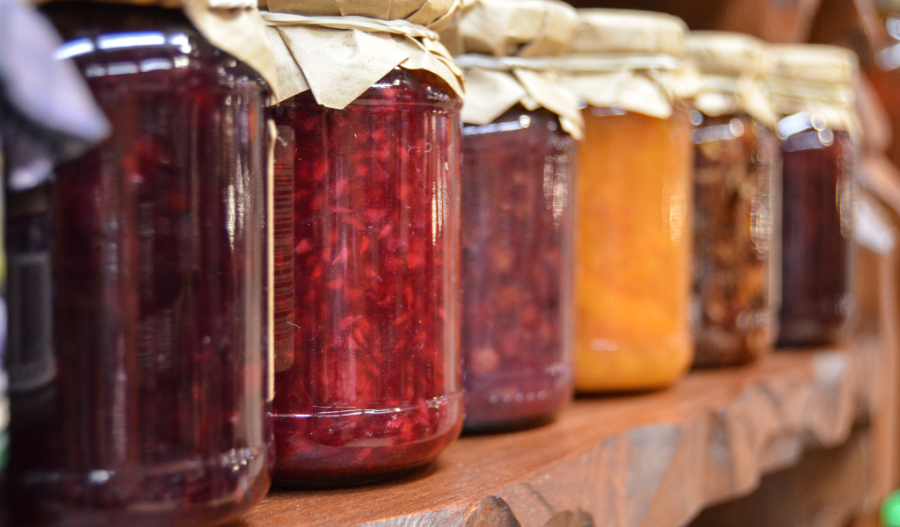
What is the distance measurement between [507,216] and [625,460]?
256mm

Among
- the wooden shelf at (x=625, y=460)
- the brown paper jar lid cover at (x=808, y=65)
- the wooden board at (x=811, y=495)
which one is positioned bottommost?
the wooden board at (x=811, y=495)

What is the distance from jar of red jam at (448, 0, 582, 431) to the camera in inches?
31.5

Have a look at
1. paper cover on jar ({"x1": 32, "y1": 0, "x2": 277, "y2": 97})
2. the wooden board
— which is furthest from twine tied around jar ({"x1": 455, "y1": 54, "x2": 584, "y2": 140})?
the wooden board

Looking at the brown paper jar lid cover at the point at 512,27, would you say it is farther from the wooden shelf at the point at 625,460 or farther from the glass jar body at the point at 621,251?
the wooden shelf at the point at 625,460

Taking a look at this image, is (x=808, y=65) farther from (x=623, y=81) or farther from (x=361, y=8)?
(x=361, y=8)

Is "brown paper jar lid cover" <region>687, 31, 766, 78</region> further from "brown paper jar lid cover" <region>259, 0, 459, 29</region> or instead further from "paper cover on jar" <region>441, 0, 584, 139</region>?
"brown paper jar lid cover" <region>259, 0, 459, 29</region>

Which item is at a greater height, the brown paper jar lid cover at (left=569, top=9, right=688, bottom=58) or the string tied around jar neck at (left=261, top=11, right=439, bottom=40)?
the brown paper jar lid cover at (left=569, top=9, right=688, bottom=58)

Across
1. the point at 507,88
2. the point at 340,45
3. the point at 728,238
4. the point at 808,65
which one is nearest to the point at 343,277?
the point at 340,45

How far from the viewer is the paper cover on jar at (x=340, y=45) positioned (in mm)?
597

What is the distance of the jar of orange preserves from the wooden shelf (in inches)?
2.6

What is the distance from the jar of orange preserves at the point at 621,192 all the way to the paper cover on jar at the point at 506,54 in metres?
0.15

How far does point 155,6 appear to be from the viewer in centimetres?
46

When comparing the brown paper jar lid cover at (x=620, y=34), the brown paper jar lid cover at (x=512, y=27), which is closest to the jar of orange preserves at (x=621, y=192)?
the brown paper jar lid cover at (x=620, y=34)

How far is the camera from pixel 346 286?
2.00ft
